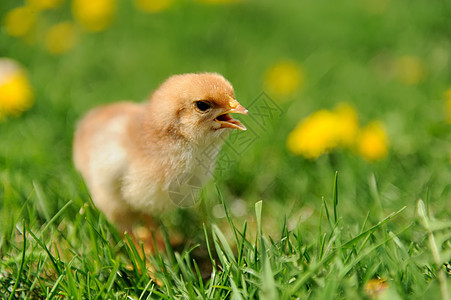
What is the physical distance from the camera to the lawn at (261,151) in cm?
169

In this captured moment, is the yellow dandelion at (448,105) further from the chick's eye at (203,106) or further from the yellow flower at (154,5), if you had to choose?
the yellow flower at (154,5)

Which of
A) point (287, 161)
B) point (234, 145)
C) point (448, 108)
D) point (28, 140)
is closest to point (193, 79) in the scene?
point (234, 145)

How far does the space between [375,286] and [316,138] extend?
48.8 inches

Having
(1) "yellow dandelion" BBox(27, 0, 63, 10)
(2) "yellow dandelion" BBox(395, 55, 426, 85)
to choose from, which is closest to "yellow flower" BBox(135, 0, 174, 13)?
(1) "yellow dandelion" BBox(27, 0, 63, 10)

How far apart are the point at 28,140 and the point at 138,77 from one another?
1200 mm

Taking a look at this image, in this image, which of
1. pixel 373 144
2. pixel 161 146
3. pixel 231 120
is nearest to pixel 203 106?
pixel 231 120

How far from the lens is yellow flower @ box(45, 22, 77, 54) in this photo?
3.98 metres

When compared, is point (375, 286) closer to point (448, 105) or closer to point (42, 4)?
point (448, 105)

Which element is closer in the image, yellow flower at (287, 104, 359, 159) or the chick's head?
the chick's head

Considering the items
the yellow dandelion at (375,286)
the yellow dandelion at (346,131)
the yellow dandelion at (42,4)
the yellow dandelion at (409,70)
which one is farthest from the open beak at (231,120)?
the yellow dandelion at (42,4)

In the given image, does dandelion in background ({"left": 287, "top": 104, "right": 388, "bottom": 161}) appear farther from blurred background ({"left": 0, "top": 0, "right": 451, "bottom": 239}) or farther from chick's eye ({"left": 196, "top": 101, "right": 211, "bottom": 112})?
chick's eye ({"left": 196, "top": 101, "right": 211, "bottom": 112})

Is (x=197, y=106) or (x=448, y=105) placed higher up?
(x=197, y=106)

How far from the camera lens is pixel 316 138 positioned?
2.69 meters

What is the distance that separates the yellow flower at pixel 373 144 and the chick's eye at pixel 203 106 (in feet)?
3.85
